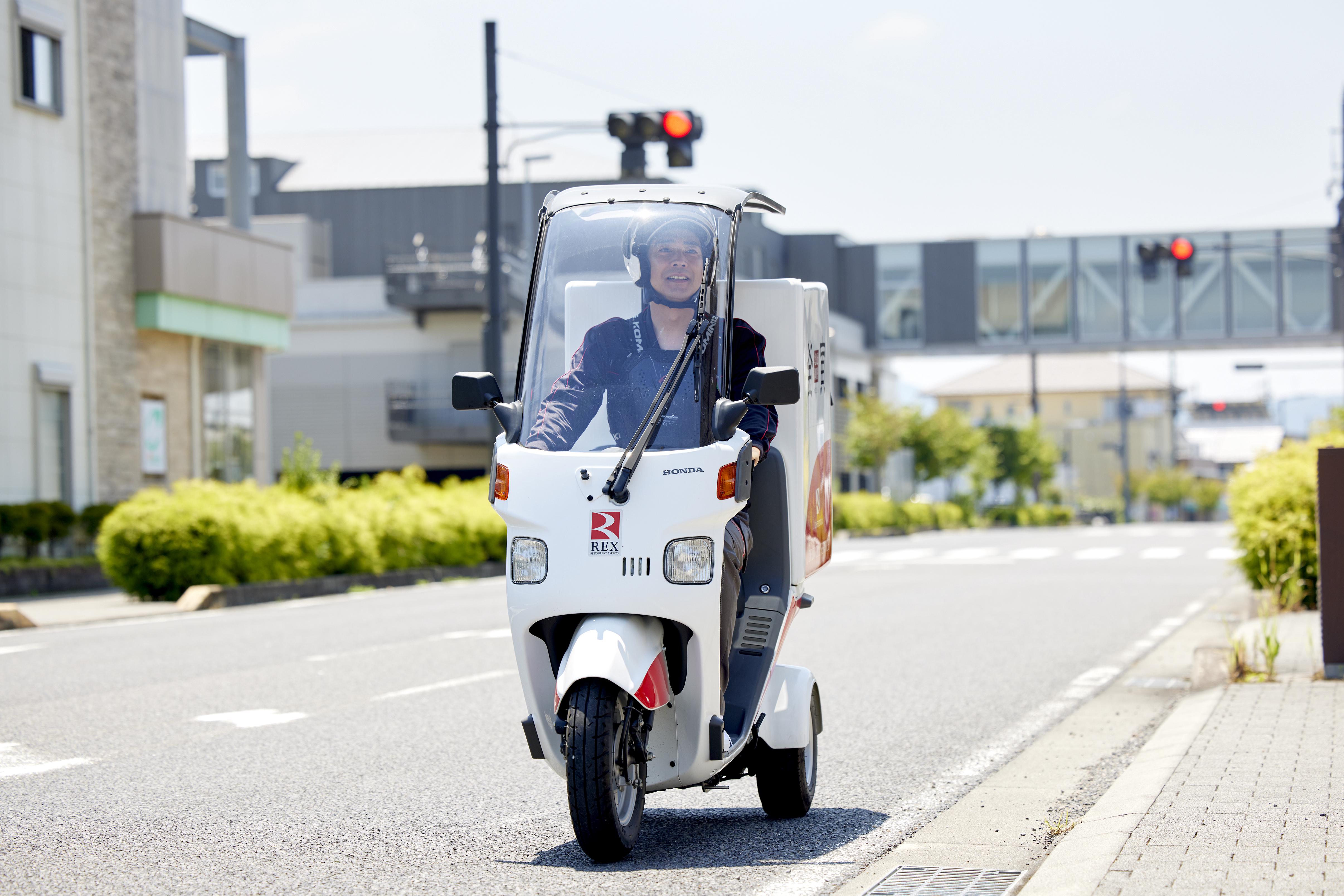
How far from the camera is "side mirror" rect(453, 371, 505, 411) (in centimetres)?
579

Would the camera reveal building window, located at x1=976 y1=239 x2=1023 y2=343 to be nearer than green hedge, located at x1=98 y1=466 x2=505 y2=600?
No

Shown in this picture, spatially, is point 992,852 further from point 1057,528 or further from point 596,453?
point 1057,528

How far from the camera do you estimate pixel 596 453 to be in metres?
5.41

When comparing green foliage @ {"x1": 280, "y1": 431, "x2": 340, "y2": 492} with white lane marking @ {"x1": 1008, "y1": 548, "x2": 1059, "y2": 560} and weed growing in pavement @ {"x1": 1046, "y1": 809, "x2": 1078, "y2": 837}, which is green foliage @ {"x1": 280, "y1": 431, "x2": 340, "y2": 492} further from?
weed growing in pavement @ {"x1": 1046, "y1": 809, "x2": 1078, "y2": 837}

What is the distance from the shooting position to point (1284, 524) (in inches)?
579

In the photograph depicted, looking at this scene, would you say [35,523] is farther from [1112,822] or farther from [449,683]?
[1112,822]

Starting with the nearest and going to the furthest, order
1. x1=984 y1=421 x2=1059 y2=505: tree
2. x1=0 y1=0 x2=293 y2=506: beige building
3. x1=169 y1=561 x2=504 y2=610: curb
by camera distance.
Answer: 1. x1=169 y1=561 x2=504 y2=610: curb
2. x1=0 y1=0 x2=293 y2=506: beige building
3. x1=984 y1=421 x2=1059 y2=505: tree

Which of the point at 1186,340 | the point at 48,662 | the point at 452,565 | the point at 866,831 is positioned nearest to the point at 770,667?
the point at 866,831

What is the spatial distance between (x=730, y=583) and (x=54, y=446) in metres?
24.2

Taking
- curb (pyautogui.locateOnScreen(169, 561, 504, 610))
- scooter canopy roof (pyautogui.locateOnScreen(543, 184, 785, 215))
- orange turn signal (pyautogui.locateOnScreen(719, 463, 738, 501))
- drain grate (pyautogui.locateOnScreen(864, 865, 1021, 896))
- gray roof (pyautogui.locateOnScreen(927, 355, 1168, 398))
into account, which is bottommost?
curb (pyautogui.locateOnScreen(169, 561, 504, 610))

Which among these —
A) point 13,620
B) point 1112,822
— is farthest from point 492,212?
point 1112,822

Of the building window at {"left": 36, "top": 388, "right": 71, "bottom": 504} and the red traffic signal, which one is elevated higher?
the red traffic signal

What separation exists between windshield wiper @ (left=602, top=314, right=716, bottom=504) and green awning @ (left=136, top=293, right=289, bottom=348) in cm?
2570

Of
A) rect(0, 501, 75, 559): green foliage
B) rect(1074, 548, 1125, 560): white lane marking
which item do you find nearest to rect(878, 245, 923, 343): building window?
rect(1074, 548, 1125, 560): white lane marking
